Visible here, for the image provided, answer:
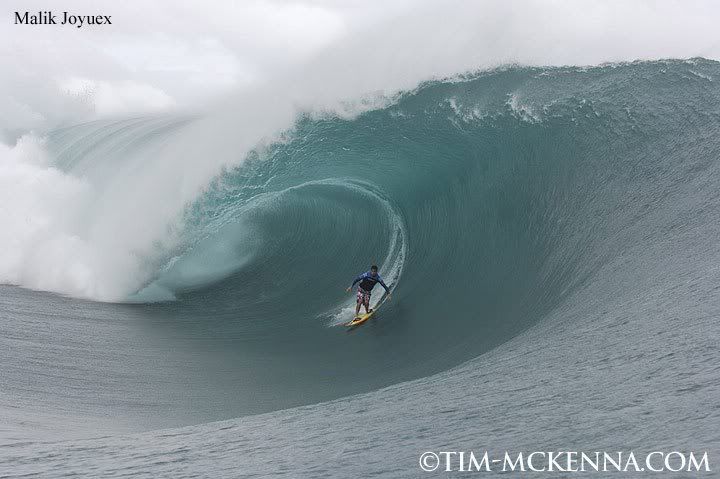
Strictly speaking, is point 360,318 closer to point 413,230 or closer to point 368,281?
point 368,281

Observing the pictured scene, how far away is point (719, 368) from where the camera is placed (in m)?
5.96

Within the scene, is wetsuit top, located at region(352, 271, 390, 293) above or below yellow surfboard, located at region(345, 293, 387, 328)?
above

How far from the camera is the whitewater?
20.9 ft

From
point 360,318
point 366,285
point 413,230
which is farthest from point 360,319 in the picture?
point 413,230

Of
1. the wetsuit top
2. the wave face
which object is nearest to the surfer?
the wetsuit top

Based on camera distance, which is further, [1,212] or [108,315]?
[1,212]

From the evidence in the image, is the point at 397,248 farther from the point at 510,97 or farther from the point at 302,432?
the point at 302,432

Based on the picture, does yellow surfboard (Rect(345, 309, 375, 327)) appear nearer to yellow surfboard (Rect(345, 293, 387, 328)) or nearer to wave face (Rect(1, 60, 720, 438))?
yellow surfboard (Rect(345, 293, 387, 328))

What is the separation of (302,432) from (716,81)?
11722 mm

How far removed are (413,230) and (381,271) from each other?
1.16m

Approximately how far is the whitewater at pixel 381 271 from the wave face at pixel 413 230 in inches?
2.1

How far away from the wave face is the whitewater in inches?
2.1

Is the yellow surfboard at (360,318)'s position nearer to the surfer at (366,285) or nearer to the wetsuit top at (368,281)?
the surfer at (366,285)

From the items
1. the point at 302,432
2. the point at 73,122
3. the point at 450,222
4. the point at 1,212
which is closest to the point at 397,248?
the point at 450,222
